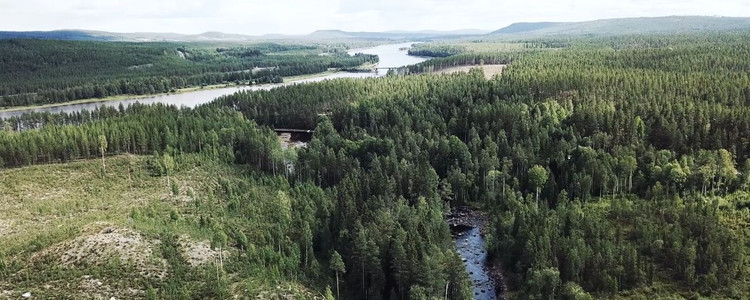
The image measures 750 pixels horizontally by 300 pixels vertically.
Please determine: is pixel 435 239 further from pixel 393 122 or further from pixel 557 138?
pixel 393 122

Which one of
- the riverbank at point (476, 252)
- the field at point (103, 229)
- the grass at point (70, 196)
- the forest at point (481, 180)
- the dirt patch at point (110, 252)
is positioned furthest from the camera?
the grass at point (70, 196)

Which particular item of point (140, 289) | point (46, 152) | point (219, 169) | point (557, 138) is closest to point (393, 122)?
point (557, 138)

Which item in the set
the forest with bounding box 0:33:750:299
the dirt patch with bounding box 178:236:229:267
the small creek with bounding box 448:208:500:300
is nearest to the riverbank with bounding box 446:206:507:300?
the small creek with bounding box 448:208:500:300

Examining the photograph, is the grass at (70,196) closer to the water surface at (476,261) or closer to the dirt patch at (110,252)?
the dirt patch at (110,252)

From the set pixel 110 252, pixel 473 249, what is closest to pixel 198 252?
pixel 110 252

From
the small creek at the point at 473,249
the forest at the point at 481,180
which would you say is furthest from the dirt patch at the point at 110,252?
the small creek at the point at 473,249

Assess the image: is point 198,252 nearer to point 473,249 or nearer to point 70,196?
point 70,196

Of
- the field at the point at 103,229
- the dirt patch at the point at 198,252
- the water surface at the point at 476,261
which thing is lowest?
the water surface at the point at 476,261

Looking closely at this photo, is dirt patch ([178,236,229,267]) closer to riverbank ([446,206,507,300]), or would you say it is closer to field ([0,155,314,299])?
field ([0,155,314,299])
